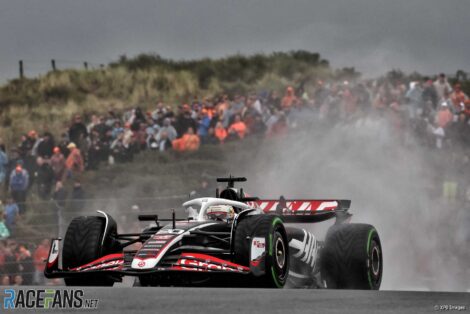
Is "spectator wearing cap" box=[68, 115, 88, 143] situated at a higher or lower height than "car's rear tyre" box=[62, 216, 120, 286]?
higher

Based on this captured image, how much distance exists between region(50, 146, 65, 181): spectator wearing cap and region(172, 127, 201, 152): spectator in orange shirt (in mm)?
3404

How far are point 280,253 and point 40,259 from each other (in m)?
9.80

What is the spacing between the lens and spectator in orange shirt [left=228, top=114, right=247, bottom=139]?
2780cm

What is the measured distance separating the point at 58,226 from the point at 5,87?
19950 mm

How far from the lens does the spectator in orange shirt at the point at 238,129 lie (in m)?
27.8

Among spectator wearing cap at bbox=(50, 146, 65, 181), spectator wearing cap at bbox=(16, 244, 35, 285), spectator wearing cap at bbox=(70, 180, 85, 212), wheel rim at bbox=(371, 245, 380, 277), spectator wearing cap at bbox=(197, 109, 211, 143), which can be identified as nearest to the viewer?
wheel rim at bbox=(371, 245, 380, 277)

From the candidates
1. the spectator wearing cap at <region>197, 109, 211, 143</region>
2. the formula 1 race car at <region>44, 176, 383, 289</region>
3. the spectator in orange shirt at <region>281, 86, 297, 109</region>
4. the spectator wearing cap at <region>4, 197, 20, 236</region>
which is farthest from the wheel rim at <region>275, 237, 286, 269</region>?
the spectator wearing cap at <region>197, 109, 211, 143</region>

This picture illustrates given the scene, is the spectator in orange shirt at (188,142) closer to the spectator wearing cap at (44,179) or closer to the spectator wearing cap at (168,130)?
the spectator wearing cap at (168,130)

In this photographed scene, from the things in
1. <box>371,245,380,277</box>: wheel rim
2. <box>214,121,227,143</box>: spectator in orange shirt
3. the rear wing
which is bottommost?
<box>371,245,380,277</box>: wheel rim

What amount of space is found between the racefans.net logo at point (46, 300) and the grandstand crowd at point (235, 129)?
498 inches

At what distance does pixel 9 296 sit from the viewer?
881cm

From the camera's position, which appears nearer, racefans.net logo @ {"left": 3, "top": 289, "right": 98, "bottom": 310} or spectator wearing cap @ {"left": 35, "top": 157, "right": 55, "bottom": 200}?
racefans.net logo @ {"left": 3, "top": 289, "right": 98, "bottom": 310}

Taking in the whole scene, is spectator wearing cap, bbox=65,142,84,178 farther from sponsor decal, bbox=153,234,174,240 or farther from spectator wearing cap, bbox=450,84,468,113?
sponsor decal, bbox=153,234,174,240

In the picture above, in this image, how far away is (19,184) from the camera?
80.8 ft
